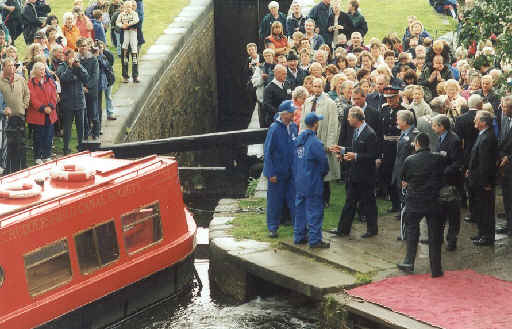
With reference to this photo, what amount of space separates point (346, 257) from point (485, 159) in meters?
2.21

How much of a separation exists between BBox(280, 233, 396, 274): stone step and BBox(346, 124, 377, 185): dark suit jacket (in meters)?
0.92

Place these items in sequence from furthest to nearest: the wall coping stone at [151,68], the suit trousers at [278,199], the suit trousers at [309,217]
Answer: the wall coping stone at [151,68], the suit trousers at [278,199], the suit trousers at [309,217]

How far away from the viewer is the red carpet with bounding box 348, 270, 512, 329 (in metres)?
10.8

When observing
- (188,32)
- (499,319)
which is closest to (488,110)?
(499,319)

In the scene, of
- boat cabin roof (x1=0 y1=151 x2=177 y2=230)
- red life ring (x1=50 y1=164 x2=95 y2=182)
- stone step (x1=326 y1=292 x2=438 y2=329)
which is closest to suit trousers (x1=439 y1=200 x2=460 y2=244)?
stone step (x1=326 y1=292 x2=438 y2=329)

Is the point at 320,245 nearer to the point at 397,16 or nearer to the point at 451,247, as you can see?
the point at 451,247

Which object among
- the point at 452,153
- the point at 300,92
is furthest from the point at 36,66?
the point at 452,153

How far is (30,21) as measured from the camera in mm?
21188

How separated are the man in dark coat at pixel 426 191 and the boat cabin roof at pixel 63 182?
11.3 ft

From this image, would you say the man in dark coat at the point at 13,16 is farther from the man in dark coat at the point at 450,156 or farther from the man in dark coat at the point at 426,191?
the man in dark coat at the point at 426,191

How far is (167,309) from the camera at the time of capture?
43.9 feet

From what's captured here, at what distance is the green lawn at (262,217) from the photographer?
46.3 feet

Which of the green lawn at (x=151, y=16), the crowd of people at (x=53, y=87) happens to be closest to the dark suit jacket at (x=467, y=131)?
the crowd of people at (x=53, y=87)

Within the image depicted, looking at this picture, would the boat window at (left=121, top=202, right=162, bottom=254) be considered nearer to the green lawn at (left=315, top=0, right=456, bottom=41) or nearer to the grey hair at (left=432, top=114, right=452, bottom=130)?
the grey hair at (left=432, top=114, right=452, bottom=130)
